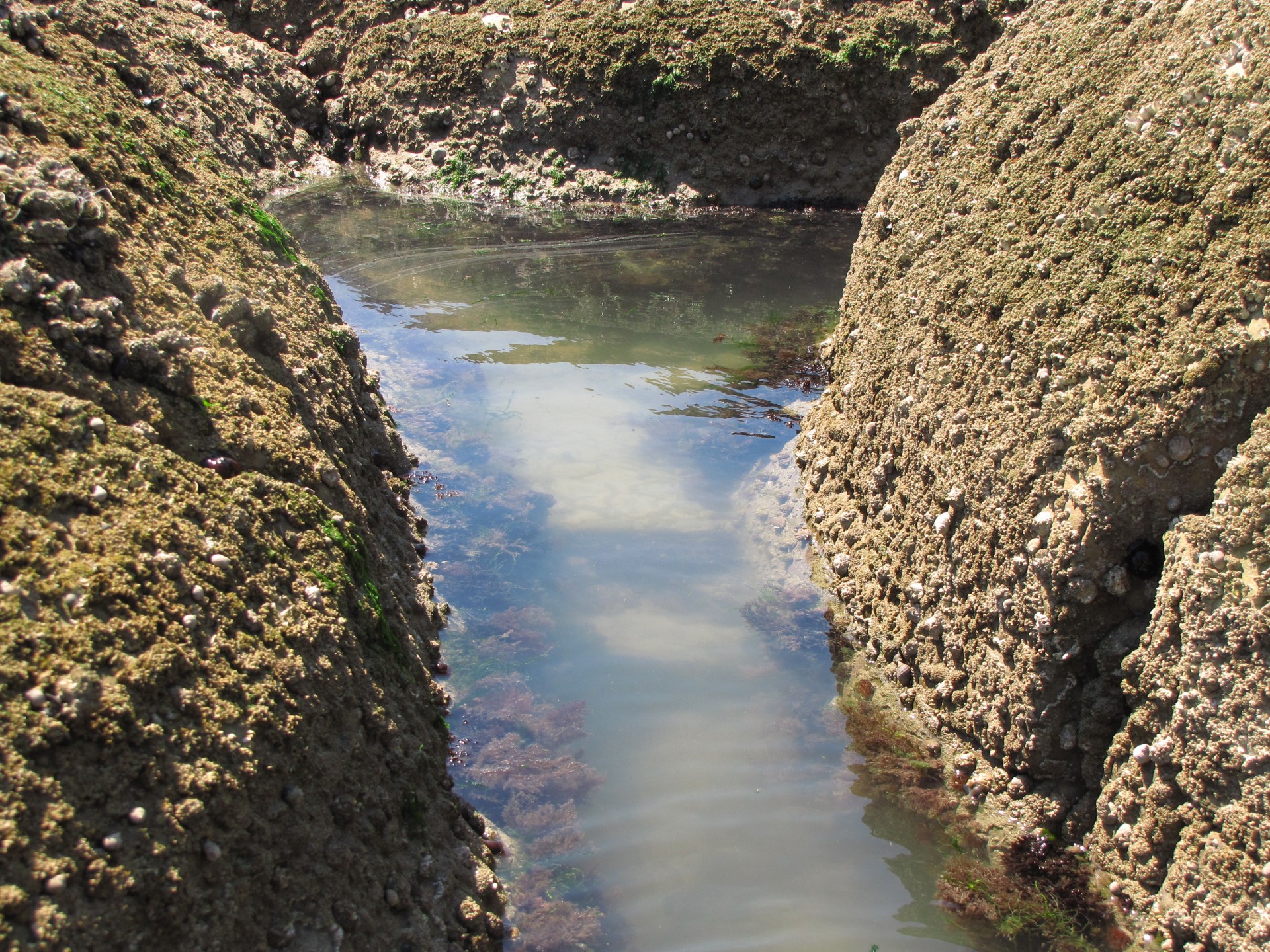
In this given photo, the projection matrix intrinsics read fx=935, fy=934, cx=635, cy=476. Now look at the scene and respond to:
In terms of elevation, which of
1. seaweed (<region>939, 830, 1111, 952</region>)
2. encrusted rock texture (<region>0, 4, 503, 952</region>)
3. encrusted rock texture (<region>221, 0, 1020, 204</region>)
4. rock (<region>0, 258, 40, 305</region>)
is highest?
encrusted rock texture (<region>221, 0, 1020, 204</region>)

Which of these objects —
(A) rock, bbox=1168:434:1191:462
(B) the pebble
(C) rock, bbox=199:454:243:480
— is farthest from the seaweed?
(C) rock, bbox=199:454:243:480

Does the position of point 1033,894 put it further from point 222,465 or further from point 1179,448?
point 222,465

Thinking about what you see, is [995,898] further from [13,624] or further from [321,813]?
[13,624]

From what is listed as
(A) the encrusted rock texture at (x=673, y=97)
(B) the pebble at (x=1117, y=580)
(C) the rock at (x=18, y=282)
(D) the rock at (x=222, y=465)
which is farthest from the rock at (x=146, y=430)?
(A) the encrusted rock texture at (x=673, y=97)

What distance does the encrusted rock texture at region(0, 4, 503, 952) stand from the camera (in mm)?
2342

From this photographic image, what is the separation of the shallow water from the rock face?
707 mm

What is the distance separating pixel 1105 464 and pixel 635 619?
273 centimetres

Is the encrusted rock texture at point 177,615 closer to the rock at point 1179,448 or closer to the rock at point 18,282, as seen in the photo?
the rock at point 18,282

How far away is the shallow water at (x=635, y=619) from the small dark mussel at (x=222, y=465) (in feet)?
5.75

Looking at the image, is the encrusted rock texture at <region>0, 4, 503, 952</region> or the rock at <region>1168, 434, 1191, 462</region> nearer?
the encrusted rock texture at <region>0, 4, 503, 952</region>

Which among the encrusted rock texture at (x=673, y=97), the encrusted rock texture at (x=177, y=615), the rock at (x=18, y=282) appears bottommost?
the encrusted rock texture at (x=177, y=615)

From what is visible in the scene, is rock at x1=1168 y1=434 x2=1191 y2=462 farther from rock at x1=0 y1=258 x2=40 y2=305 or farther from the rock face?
rock at x1=0 y1=258 x2=40 y2=305

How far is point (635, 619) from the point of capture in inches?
218

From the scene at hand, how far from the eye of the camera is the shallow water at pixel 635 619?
3906 millimetres
